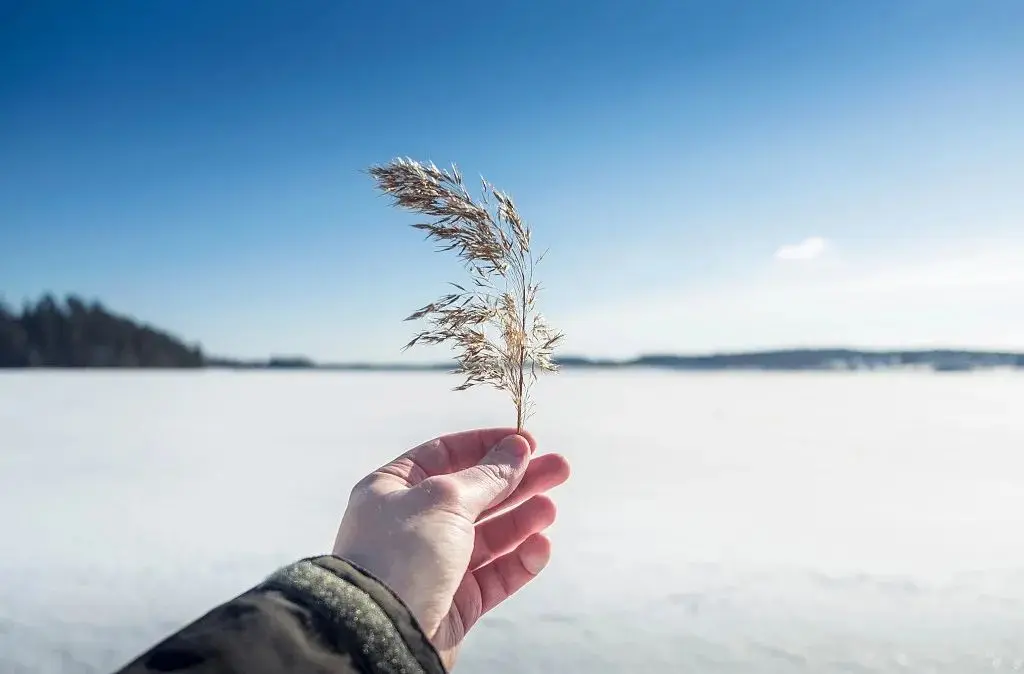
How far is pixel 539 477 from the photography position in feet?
9.53

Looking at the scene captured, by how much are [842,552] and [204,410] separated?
16.1 m

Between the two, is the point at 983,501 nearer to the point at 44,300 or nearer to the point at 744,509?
the point at 744,509

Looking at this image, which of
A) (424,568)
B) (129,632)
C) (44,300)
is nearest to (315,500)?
(129,632)

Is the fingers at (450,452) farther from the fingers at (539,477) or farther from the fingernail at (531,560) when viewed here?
the fingernail at (531,560)

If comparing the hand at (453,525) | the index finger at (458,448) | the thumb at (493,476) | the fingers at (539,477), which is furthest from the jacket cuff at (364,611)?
the fingers at (539,477)

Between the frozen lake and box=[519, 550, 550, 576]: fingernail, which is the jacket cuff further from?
the frozen lake

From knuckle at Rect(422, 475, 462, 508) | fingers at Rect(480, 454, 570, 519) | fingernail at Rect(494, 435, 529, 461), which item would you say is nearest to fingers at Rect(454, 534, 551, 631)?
fingers at Rect(480, 454, 570, 519)

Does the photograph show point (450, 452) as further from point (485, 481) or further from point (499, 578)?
point (499, 578)

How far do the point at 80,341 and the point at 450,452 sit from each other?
201ft

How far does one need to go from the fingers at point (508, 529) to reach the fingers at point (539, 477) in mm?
165

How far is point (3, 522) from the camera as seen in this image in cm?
654

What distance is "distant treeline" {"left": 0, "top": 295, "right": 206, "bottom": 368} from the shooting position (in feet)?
166

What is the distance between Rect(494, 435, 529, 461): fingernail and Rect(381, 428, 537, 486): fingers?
8 cm

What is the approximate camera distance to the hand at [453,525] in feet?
6.45
